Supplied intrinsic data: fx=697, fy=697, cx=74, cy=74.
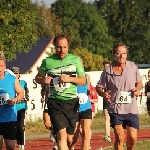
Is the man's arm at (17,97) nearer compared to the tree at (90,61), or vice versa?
the man's arm at (17,97)

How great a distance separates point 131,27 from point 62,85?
91.1 m

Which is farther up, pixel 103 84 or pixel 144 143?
pixel 103 84

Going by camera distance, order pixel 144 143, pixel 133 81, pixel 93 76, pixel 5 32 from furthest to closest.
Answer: pixel 5 32, pixel 93 76, pixel 144 143, pixel 133 81

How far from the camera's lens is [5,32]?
119 ft

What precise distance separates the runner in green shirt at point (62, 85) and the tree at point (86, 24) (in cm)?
8538

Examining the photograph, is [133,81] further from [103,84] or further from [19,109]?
[19,109]

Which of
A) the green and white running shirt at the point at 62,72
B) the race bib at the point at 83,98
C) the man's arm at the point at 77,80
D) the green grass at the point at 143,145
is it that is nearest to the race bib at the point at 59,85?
the green and white running shirt at the point at 62,72

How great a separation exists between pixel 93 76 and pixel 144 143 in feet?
44.2

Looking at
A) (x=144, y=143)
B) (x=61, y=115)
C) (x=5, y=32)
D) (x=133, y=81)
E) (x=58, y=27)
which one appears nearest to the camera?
(x=61, y=115)

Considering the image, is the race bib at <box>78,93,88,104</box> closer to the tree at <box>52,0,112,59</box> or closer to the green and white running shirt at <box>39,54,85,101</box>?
the green and white running shirt at <box>39,54,85,101</box>

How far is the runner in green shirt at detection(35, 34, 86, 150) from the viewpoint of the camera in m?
11.0

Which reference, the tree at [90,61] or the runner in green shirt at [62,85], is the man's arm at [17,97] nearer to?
the runner in green shirt at [62,85]

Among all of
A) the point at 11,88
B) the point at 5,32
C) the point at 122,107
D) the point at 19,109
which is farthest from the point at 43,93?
the point at 5,32

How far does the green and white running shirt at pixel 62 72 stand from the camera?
36.2 ft
